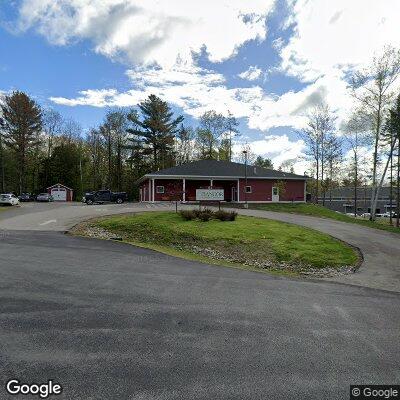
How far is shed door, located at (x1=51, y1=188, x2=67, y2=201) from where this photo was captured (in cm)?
5416

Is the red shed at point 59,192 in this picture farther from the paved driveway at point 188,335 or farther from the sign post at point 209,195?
the paved driveway at point 188,335

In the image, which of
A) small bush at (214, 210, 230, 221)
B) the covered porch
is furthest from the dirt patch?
the covered porch

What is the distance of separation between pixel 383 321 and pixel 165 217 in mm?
14994

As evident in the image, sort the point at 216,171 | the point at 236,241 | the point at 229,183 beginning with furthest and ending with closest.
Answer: the point at 229,183 < the point at 216,171 < the point at 236,241

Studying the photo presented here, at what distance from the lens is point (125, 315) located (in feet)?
18.9

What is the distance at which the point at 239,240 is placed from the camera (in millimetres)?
15586

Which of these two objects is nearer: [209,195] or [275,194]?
[209,195]

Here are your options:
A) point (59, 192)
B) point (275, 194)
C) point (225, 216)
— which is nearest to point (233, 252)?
point (225, 216)

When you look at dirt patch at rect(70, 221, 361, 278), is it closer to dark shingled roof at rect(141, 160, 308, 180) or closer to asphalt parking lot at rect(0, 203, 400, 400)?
asphalt parking lot at rect(0, 203, 400, 400)

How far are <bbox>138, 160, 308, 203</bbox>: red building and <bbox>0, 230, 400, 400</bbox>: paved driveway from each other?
29.1 metres

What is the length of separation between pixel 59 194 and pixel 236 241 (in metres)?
45.5

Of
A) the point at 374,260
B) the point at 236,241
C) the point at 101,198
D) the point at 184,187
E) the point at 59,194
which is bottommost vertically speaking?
the point at 374,260

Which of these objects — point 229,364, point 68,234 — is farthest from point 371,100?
point 229,364

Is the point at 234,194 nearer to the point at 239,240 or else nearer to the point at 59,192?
the point at 239,240
